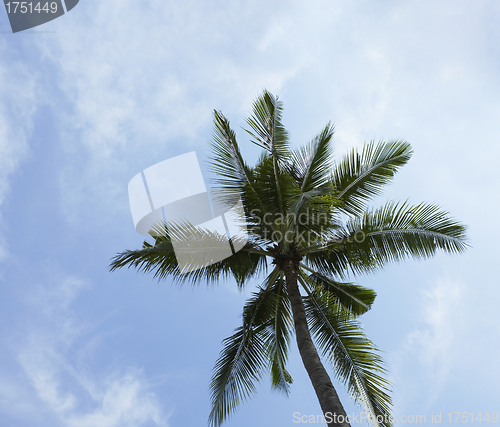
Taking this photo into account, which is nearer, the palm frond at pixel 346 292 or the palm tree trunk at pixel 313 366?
the palm tree trunk at pixel 313 366

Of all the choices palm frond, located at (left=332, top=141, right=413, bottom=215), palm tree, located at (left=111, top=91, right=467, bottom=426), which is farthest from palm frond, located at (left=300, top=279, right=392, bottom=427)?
palm frond, located at (left=332, top=141, right=413, bottom=215)

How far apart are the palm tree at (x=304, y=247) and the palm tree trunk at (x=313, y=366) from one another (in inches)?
1.3

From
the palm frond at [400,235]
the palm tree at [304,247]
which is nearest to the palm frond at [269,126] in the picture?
the palm tree at [304,247]

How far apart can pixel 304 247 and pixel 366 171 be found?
230cm

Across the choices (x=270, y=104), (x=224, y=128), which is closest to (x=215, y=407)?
(x=224, y=128)

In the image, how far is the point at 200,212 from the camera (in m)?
7.97

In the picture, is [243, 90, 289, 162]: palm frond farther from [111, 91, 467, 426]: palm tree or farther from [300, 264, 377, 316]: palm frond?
[300, 264, 377, 316]: palm frond

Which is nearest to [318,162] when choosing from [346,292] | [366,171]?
[366,171]

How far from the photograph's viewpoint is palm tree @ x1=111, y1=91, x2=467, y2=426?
7.33 meters

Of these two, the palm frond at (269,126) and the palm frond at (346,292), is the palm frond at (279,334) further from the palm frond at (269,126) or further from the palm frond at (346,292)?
the palm frond at (269,126)

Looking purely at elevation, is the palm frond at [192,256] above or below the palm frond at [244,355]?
above

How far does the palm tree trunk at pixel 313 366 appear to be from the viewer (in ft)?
17.5

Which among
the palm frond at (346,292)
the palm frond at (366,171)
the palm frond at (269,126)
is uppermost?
the palm frond at (269,126)

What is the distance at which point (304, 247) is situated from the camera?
855cm
